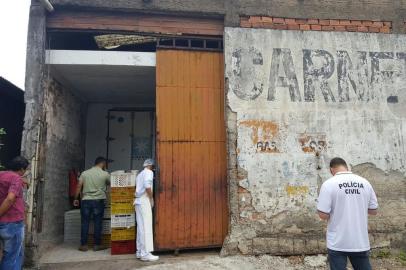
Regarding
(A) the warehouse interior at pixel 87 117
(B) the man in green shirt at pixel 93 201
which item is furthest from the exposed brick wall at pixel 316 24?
(B) the man in green shirt at pixel 93 201

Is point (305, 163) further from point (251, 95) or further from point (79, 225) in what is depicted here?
point (79, 225)

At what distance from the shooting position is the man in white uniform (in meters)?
6.27

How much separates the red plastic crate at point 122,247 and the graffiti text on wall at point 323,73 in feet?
10.6

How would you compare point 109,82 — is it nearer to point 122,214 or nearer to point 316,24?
point 122,214

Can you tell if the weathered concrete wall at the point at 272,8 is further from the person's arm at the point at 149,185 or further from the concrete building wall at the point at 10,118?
the person's arm at the point at 149,185

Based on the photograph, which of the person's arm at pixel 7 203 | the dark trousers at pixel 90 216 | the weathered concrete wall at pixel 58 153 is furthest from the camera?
the dark trousers at pixel 90 216

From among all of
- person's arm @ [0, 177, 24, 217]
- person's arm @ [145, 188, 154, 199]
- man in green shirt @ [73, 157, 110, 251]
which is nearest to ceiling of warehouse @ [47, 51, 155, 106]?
man in green shirt @ [73, 157, 110, 251]

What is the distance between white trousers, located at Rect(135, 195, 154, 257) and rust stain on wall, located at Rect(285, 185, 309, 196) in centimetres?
241

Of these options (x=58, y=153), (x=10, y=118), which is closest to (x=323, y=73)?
(x=58, y=153)

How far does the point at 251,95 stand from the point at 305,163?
153cm

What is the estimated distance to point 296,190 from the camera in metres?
6.70

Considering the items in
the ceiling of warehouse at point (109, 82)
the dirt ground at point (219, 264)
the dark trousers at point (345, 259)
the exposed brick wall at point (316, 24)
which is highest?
the exposed brick wall at point (316, 24)

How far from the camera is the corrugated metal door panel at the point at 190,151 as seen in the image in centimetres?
659

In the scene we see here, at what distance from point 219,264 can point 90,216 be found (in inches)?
106
